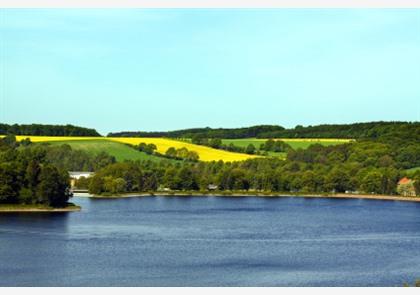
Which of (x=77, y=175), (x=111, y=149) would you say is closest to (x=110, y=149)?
(x=111, y=149)

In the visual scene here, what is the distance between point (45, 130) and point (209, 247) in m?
67.2

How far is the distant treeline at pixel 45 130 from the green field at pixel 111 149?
798 centimetres

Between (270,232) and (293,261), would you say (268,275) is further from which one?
(270,232)

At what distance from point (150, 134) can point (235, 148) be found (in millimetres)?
23455

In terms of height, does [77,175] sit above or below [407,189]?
below

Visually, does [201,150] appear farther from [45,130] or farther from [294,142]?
[45,130]

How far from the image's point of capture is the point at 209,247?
113 ft

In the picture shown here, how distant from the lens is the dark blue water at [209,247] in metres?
27.3

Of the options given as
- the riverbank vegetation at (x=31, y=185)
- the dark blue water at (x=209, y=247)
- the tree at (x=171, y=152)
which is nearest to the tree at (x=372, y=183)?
the dark blue water at (x=209, y=247)

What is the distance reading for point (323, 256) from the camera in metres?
32.2

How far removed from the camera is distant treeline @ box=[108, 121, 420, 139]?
95.4 m

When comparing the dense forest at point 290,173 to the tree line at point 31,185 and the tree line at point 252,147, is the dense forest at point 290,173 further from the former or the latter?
the tree line at point 31,185

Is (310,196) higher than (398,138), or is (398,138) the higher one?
(398,138)

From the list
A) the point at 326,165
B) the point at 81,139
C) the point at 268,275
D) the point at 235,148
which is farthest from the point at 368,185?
the point at 268,275
